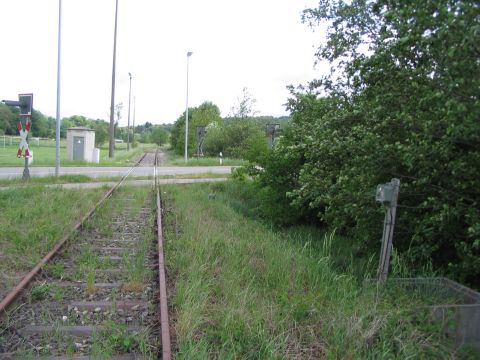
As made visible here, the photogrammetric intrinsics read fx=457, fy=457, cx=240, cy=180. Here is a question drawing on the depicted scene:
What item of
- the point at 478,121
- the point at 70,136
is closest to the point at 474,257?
the point at 478,121

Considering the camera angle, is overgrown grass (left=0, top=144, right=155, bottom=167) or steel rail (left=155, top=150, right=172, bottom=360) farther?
overgrown grass (left=0, top=144, right=155, bottom=167)

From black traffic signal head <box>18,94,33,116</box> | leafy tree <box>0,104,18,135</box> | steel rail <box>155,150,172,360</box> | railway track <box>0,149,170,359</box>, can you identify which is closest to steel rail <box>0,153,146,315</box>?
railway track <box>0,149,170,359</box>

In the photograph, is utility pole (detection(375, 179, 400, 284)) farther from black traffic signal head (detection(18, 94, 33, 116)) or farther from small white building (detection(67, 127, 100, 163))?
small white building (detection(67, 127, 100, 163))

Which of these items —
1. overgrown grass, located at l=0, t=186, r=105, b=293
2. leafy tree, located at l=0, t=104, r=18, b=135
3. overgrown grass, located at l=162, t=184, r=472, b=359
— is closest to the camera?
overgrown grass, located at l=162, t=184, r=472, b=359

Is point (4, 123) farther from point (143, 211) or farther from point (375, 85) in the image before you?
point (375, 85)

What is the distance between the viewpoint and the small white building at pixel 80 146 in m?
31.0

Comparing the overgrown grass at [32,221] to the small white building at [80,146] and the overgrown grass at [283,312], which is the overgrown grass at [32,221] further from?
the small white building at [80,146]

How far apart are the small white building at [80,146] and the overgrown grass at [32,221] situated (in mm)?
17633

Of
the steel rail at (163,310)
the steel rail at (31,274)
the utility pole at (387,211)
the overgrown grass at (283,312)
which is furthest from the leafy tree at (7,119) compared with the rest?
the utility pole at (387,211)

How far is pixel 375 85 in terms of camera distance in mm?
6020

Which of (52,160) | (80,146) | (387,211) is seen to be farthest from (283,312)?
(52,160)

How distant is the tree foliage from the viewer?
167 inches

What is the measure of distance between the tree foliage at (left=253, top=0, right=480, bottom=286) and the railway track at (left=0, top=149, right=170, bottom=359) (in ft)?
9.20

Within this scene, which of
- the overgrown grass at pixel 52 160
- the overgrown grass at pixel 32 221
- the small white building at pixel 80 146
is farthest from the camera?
the small white building at pixel 80 146
